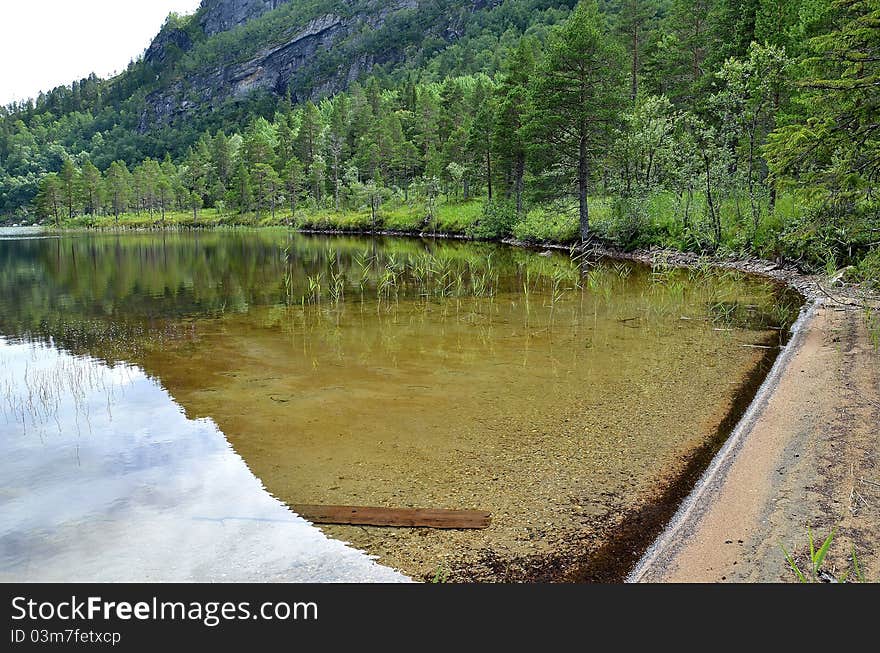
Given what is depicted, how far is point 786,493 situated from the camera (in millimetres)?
6559

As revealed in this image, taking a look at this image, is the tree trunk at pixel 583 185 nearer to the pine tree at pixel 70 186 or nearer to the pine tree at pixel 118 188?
the pine tree at pixel 118 188

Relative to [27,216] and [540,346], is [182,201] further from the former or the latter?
[540,346]

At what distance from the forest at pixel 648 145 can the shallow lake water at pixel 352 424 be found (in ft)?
13.8

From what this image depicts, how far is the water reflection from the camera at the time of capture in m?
5.92

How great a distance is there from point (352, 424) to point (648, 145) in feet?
92.2

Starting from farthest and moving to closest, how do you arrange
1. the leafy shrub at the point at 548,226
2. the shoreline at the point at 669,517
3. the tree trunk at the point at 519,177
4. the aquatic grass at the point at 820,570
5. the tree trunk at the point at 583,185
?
1. the tree trunk at the point at 519,177
2. the leafy shrub at the point at 548,226
3. the tree trunk at the point at 583,185
4. the shoreline at the point at 669,517
5. the aquatic grass at the point at 820,570

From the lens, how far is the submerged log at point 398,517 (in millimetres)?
6594

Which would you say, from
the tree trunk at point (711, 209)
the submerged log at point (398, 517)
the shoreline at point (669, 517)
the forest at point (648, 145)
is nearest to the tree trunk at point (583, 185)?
the forest at point (648, 145)

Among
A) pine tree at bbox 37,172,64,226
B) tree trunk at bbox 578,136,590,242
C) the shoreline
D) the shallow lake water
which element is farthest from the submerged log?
pine tree at bbox 37,172,64,226

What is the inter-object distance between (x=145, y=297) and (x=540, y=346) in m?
17.1

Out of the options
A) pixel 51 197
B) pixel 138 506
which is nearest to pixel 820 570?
pixel 138 506

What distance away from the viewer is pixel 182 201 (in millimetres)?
119312

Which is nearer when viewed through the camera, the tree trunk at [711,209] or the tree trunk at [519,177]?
the tree trunk at [711,209]

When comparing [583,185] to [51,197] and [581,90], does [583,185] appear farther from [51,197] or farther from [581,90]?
[51,197]
